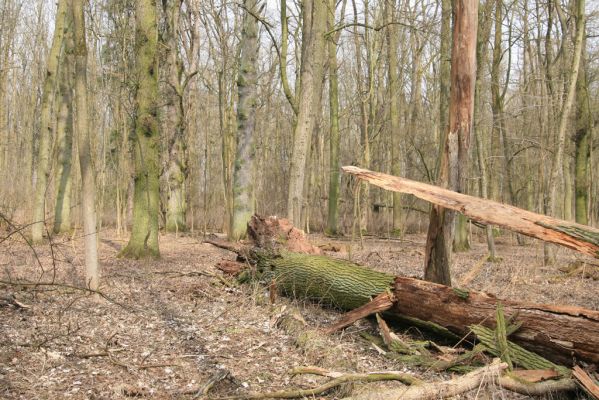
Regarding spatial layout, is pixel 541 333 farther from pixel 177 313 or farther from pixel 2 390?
pixel 2 390

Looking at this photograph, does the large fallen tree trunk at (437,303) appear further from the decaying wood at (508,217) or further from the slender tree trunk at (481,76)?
the slender tree trunk at (481,76)

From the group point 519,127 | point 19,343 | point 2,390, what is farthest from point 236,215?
point 519,127

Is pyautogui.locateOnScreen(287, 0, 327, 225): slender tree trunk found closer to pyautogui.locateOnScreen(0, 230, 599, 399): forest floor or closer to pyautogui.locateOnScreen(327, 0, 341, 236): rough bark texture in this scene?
pyautogui.locateOnScreen(0, 230, 599, 399): forest floor

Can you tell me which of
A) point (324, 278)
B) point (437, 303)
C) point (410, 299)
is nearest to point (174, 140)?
point (324, 278)

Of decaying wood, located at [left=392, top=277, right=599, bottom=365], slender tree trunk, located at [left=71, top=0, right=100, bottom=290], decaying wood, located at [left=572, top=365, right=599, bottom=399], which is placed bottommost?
decaying wood, located at [left=572, top=365, right=599, bottom=399]

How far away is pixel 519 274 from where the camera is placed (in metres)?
8.79

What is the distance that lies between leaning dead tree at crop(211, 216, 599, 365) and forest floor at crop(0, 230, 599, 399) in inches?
11.7

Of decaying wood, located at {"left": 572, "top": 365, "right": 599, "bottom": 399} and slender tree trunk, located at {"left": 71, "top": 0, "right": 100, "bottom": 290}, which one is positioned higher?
slender tree trunk, located at {"left": 71, "top": 0, "right": 100, "bottom": 290}

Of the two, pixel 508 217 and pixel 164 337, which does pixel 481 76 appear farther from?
pixel 164 337

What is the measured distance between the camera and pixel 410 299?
5402 mm

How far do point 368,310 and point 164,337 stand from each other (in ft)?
7.31

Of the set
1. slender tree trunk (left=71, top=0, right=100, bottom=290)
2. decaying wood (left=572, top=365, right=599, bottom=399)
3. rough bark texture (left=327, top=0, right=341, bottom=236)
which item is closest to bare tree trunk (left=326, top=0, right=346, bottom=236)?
rough bark texture (left=327, top=0, right=341, bottom=236)

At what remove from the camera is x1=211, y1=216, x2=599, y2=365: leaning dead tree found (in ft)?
14.4

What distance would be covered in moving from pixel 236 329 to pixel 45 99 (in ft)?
28.7
